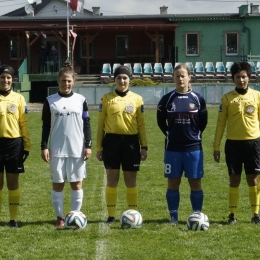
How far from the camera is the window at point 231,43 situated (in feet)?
148

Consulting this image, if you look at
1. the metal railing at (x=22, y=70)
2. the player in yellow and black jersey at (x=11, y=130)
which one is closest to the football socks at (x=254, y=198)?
the player in yellow and black jersey at (x=11, y=130)

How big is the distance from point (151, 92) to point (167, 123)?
81.7ft

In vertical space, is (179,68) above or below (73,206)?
above

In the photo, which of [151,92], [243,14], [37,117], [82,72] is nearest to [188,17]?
[243,14]

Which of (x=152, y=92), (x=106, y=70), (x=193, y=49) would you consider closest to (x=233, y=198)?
(x=152, y=92)

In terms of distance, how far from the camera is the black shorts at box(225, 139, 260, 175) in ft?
25.6

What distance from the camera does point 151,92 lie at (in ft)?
108

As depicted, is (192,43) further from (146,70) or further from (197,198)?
(197,198)

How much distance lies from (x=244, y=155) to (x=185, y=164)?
0.72 m

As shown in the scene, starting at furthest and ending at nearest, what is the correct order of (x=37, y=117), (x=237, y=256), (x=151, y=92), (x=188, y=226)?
(x=151, y=92)
(x=37, y=117)
(x=188, y=226)
(x=237, y=256)

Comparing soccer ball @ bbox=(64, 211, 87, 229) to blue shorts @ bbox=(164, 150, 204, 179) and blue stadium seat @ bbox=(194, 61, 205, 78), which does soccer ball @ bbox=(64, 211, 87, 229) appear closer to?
blue shorts @ bbox=(164, 150, 204, 179)

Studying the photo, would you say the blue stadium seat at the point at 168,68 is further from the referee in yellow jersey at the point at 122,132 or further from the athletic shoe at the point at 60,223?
the athletic shoe at the point at 60,223

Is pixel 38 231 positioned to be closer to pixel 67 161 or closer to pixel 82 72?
pixel 67 161

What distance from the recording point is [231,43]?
45312 millimetres
